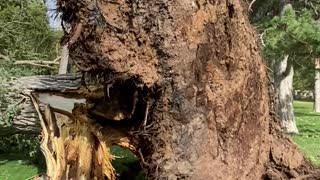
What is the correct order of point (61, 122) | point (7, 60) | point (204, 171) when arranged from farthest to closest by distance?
point (7, 60) → point (61, 122) → point (204, 171)

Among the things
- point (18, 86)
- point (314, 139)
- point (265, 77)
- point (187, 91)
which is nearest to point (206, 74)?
point (187, 91)

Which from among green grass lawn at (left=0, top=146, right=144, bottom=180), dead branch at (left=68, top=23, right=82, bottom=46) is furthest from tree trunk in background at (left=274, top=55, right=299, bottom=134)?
dead branch at (left=68, top=23, right=82, bottom=46)

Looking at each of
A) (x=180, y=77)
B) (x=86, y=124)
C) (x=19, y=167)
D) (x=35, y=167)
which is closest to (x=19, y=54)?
(x=19, y=167)

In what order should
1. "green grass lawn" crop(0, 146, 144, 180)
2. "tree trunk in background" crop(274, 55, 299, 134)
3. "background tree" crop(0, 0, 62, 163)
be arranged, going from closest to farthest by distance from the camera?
"green grass lawn" crop(0, 146, 144, 180) < "background tree" crop(0, 0, 62, 163) < "tree trunk in background" crop(274, 55, 299, 134)

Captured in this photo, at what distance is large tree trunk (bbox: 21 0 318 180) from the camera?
357 centimetres

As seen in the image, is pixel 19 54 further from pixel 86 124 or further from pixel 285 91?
pixel 86 124

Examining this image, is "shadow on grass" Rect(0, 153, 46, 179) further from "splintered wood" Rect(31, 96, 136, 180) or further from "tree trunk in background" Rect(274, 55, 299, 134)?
"tree trunk in background" Rect(274, 55, 299, 134)

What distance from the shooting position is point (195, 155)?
354 centimetres

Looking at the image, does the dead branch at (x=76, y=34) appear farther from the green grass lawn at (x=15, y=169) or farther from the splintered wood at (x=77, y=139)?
the green grass lawn at (x=15, y=169)

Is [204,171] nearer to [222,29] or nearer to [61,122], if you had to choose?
[222,29]

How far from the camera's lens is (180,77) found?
3.57 meters

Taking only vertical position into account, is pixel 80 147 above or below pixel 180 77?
below

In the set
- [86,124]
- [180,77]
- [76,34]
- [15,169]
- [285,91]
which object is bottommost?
[15,169]

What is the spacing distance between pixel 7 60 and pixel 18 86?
8.28 ft
